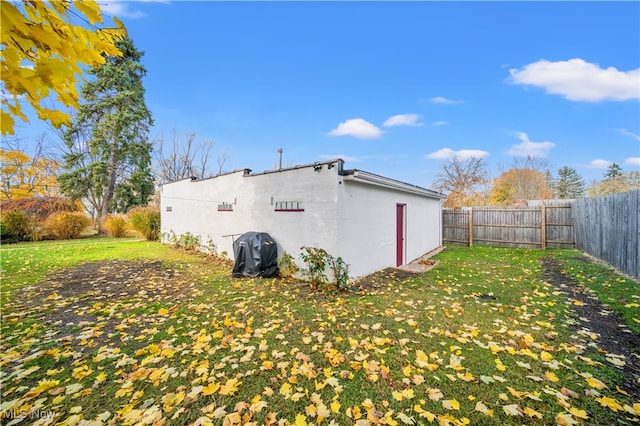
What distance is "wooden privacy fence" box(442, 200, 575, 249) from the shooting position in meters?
11.2

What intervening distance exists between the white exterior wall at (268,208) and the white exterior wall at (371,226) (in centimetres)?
40

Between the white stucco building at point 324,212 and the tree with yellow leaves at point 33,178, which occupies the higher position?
the tree with yellow leaves at point 33,178

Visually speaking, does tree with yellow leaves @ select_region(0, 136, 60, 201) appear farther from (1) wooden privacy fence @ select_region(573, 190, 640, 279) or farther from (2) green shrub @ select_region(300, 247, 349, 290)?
(1) wooden privacy fence @ select_region(573, 190, 640, 279)

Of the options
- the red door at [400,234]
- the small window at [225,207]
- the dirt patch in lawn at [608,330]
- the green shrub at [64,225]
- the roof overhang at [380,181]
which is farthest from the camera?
the green shrub at [64,225]

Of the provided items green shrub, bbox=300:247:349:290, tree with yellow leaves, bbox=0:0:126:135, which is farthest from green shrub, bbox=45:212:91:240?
tree with yellow leaves, bbox=0:0:126:135

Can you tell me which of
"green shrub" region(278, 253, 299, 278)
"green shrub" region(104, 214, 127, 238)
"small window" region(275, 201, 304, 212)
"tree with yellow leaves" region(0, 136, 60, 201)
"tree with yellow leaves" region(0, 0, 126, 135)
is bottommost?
"green shrub" region(278, 253, 299, 278)

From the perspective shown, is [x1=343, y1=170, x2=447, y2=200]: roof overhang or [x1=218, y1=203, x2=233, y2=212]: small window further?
[x1=218, y1=203, x2=233, y2=212]: small window

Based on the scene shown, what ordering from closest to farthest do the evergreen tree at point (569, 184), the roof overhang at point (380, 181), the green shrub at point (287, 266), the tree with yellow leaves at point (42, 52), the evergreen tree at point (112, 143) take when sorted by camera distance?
1. the tree with yellow leaves at point (42, 52)
2. the roof overhang at point (380, 181)
3. the green shrub at point (287, 266)
4. the evergreen tree at point (112, 143)
5. the evergreen tree at point (569, 184)

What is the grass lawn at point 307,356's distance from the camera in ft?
6.90

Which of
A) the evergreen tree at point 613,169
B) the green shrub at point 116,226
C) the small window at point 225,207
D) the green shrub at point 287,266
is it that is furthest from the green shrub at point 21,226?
the evergreen tree at point 613,169

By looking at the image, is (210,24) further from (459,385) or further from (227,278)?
(459,385)

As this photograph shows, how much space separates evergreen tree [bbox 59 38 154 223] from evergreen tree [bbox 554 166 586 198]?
37.7m

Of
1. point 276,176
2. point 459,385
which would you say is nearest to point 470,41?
point 276,176

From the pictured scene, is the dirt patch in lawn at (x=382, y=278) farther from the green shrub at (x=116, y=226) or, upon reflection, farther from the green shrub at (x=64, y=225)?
the green shrub at (x=64, y=225)
